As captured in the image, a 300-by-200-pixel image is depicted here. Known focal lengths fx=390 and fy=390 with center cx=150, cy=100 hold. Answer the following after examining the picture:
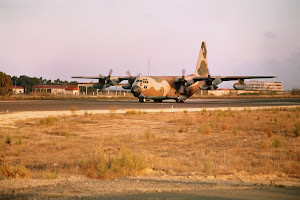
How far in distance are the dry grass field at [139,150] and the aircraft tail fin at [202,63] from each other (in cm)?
4068

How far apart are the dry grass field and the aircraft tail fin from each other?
40.7 m

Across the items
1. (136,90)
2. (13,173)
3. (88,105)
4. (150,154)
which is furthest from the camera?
(136,90)

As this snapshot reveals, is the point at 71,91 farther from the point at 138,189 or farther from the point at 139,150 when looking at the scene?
the point at 138,189

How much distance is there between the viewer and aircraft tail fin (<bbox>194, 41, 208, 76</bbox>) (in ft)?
222

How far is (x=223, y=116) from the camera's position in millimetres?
34250

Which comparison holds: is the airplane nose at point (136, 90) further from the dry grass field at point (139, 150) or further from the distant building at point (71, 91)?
the distant building at point (71, 91)

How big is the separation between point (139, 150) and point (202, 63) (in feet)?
176

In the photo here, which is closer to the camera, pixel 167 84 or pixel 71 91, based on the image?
pixel 167 84

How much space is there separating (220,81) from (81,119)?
Result: 34.4 meters

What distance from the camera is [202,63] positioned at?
68188 millimetres

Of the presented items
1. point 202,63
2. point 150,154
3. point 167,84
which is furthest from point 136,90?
point 150,154

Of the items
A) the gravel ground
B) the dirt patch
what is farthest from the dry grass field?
the gravel ground

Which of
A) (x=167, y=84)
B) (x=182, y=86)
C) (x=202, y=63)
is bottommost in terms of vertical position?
(x=182, y=86)

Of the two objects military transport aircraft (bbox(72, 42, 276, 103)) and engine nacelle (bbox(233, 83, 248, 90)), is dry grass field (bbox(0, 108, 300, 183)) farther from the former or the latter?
engine nacelle (bbox(233, 83, 248, 90))
